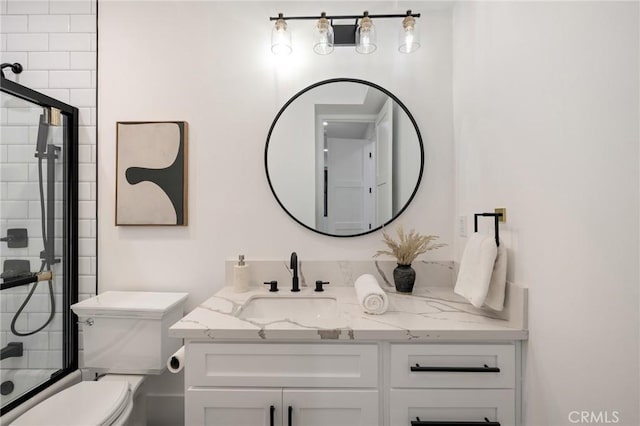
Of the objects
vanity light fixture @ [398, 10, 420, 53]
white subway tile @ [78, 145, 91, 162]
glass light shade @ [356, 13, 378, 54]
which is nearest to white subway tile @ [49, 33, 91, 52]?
white subway tile @ [78, 145, 91, 162]

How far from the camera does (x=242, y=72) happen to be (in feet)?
5.70

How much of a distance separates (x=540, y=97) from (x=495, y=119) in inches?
11.1

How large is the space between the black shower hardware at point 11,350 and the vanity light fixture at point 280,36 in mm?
1933

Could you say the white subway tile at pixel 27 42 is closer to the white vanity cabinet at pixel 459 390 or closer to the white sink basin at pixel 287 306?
the white sink basin at pixel 287 306

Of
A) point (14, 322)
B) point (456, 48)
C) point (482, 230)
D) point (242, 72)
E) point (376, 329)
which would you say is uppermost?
point (456, 48)

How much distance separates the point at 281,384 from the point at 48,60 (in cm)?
213

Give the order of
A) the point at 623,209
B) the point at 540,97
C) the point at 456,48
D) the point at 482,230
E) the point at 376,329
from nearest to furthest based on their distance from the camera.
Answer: the point at 623,209, the point at 540,97, the point at 376,329, the point at 482,230, the point at 456,48

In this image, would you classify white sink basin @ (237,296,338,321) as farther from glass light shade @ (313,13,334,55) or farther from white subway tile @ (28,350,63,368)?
glass light shade @ (313,13,334,55)

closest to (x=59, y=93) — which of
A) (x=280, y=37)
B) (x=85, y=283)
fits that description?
(x=85, y=283)

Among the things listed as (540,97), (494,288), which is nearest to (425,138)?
(540,97)

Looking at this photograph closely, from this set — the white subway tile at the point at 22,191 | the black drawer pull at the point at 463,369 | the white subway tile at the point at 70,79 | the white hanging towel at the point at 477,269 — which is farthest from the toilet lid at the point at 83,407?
the white subway tile at the point at 70,79

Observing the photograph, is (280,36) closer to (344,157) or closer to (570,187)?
(344,157)

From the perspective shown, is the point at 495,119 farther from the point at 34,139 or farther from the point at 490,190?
the point at 34,139

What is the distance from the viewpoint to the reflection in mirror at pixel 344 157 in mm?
1711
